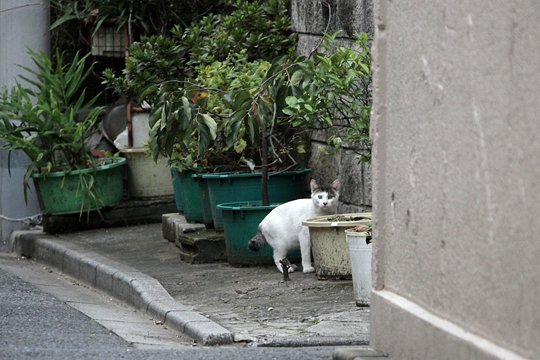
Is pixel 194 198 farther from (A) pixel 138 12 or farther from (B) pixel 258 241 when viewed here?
(A) pixel 138 12

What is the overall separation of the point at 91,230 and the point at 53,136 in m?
1.13

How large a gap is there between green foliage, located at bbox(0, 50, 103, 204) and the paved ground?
1.05 m

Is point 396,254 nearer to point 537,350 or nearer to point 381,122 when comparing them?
point 381,122

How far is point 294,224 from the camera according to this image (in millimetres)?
8539

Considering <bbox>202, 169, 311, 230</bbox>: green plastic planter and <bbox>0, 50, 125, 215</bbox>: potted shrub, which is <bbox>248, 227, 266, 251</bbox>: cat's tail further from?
<bbox>0, 50, 125, 215</bbox>: potted shrub

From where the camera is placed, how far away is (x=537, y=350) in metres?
3.75

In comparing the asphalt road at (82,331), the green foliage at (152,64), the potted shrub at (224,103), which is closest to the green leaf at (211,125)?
the potted shrub at (224,103)

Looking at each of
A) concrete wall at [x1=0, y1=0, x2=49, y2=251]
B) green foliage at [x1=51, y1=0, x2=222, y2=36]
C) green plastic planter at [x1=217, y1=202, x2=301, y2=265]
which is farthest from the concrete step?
green foliage at [x1=51, y1=0, x2=222, y2=36]

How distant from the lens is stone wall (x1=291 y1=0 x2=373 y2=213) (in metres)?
8.84

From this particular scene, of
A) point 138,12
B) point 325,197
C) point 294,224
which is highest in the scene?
point 138,12

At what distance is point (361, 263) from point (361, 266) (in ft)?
0.06

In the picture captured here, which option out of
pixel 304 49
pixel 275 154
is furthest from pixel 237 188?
pixel 304 49

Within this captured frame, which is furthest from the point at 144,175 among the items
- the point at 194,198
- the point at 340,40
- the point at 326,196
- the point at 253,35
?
the point at 326,196

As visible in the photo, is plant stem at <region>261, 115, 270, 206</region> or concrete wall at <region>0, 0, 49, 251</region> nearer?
plant stem at <region>261, 115, 270, 206</region>
